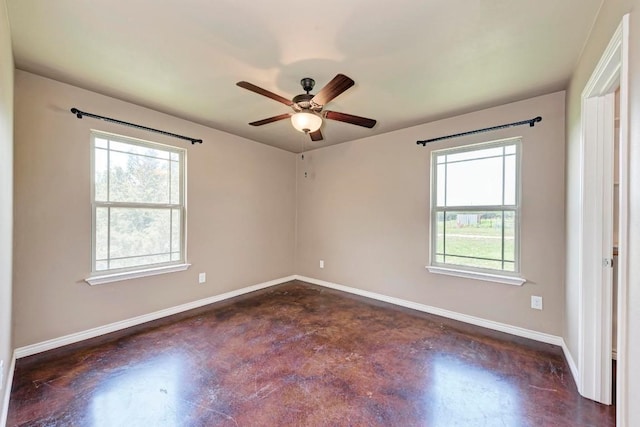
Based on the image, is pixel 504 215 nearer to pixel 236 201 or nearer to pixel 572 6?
pixel 572 6

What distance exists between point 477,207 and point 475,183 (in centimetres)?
29

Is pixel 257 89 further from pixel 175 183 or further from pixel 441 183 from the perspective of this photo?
pixel 441 183

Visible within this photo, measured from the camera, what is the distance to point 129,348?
2.45m

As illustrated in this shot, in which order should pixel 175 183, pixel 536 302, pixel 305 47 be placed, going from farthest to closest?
pixel 175 183, pixel 536 302, pixel 305 47

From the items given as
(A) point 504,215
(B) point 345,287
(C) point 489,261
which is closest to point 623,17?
(A) point 504,215

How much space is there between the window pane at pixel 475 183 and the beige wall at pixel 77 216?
305 centimetres

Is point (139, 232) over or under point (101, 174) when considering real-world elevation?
under

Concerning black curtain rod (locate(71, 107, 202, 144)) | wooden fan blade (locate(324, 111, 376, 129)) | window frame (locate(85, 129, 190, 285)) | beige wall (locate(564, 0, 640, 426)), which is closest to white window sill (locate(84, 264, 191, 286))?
window frame (locate(85, 129, 190, 285))

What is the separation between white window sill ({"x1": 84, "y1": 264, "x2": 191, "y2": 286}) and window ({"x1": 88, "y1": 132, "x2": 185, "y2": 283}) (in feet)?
0.19

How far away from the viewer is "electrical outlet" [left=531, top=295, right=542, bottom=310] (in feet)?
8.79

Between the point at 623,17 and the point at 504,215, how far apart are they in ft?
6.72

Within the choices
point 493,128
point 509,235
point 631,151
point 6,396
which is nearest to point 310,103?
point 631,151

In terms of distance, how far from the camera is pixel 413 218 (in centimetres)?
359

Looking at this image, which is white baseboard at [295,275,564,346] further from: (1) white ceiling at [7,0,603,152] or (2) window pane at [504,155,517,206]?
(1) white ceiling at [7,0,603,152]
